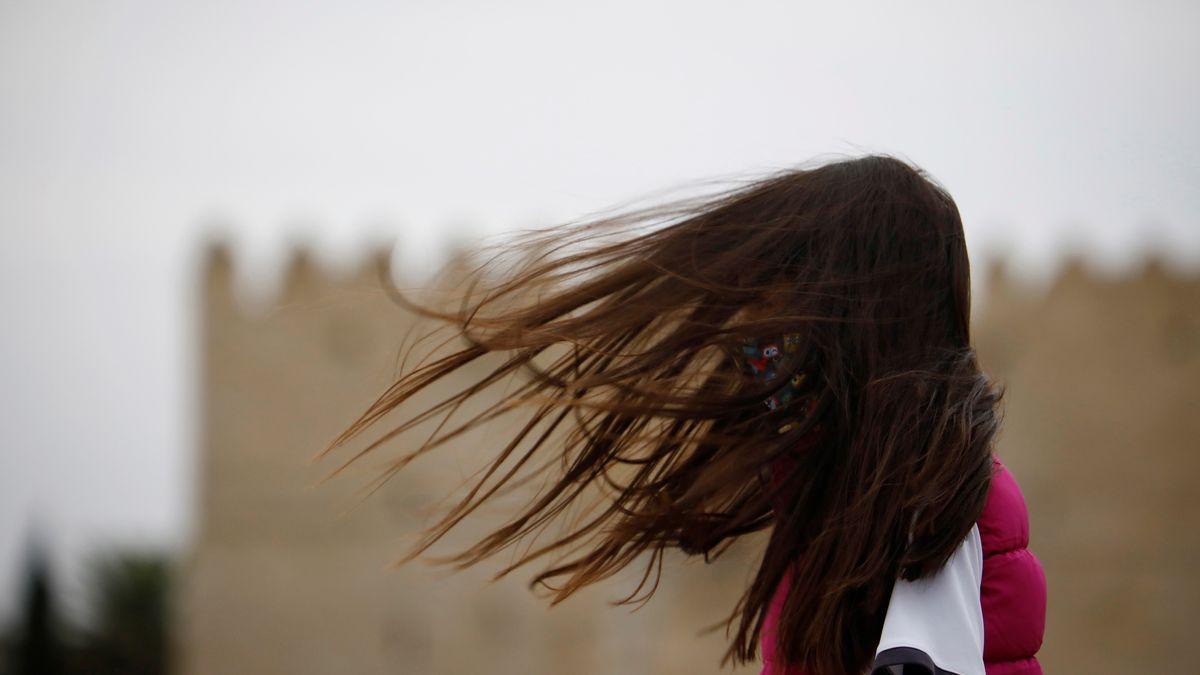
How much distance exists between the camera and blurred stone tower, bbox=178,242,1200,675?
53.8 ft

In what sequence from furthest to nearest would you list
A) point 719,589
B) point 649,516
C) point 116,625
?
point 116,625, point 719,589, point 649,516

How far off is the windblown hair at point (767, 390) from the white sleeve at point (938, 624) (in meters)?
0.02

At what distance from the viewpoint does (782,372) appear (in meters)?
1.72

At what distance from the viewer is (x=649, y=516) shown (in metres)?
1.83

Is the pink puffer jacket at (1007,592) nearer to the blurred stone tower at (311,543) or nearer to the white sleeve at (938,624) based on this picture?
the white sleeve at (938,624)

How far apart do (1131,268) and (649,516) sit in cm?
1712

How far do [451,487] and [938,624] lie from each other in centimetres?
1527

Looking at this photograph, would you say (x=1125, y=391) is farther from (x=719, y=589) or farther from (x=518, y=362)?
(x=518, y=362)

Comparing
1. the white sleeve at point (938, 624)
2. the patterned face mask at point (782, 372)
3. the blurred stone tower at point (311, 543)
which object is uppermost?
the patterned face mask at point (782, 372)

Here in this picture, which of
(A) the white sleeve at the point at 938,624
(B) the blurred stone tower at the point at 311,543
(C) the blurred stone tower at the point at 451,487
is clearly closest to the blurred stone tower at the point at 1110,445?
(C) the blurred stone tower at the point at 451,487

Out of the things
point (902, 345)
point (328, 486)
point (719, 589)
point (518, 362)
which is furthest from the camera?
point (328, 486)

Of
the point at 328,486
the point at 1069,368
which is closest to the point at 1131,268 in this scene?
the point at 1069,368

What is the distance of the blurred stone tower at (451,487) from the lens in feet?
53.8

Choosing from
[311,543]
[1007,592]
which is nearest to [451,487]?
[311,543]
